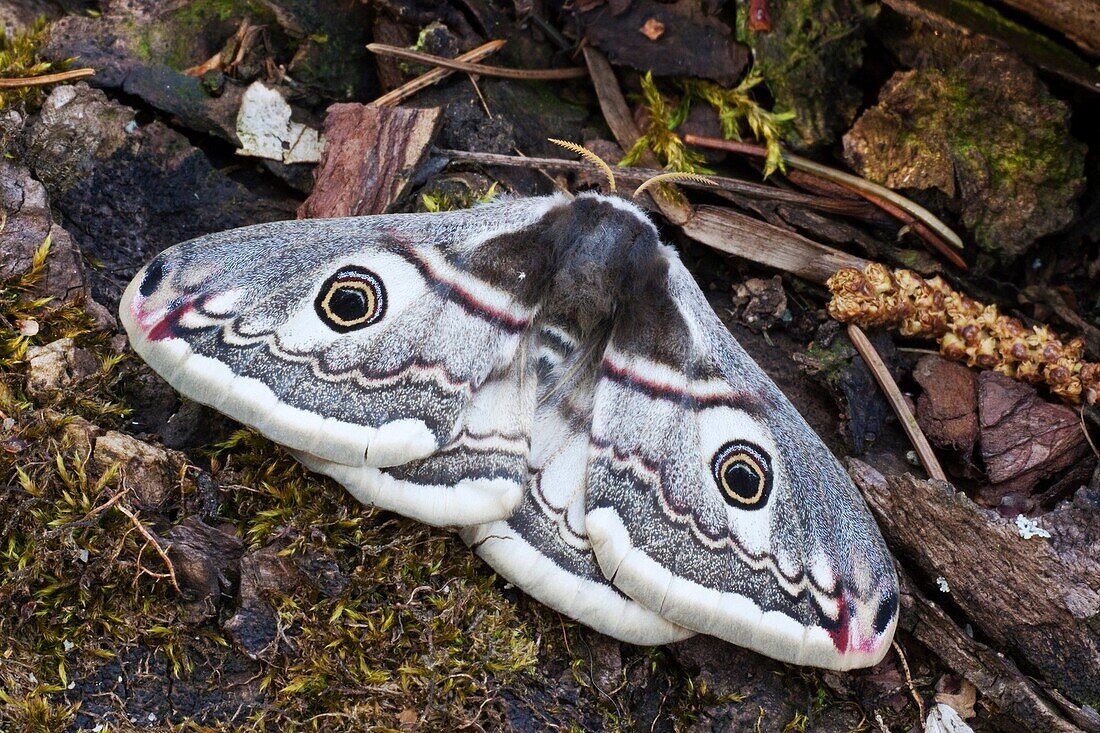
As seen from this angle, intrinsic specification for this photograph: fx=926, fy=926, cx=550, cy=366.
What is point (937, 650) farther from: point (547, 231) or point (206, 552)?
point (206, 552)

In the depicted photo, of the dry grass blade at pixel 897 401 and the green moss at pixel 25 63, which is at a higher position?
the green moss at pixel 25 63

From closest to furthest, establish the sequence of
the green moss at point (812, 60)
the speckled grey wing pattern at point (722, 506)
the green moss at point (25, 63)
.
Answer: the speckled grey wing pattern at point (722, 506), the green moss at point (25, 63), the green moss at point (812, 60)

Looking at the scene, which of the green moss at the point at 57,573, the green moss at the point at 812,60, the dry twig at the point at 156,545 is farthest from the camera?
the green moss at the point at 812,60

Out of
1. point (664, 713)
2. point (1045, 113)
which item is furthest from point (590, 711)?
point (1045, 113)

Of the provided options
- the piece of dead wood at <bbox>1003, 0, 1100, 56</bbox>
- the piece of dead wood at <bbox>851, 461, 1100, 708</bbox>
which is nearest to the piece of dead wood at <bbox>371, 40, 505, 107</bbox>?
the piece of dead wood at <bbox>1003, 0, 1100, 56</bbox>

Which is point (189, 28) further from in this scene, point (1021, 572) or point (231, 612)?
point (1021, 572)

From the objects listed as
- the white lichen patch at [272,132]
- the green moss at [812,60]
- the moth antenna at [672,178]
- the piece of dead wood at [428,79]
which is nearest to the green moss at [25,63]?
the white lichen patch at [272,132]

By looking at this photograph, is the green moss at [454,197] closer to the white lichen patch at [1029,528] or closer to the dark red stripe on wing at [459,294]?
the dark red stripe on wing at [459,294]
